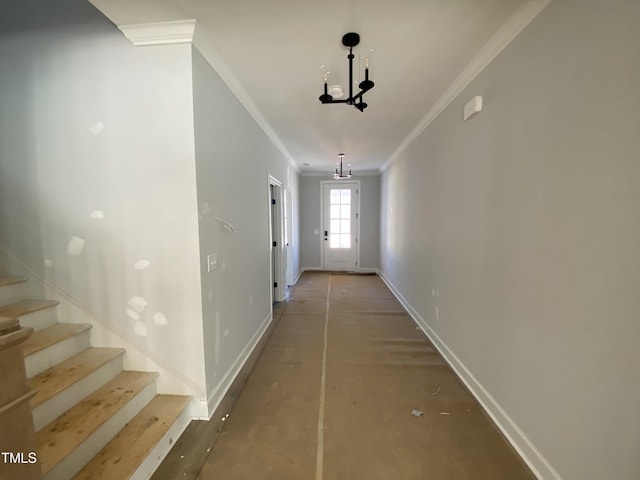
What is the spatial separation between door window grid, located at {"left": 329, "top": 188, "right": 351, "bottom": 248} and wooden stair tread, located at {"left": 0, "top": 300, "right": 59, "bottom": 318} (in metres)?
5.72

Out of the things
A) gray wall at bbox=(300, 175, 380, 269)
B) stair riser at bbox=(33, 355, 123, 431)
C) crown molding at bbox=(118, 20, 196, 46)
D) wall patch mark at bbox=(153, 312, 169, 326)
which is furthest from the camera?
gray wall at bbox=(300, 175, 380, 269)

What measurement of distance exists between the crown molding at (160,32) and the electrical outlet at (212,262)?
1440mm

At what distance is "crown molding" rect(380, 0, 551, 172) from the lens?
1507mm

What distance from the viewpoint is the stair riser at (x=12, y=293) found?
5.87 feet

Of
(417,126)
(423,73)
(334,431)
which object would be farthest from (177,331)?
(417,126)

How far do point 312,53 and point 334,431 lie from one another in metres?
2.73

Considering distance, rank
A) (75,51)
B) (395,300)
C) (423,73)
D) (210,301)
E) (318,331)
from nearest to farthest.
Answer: (75,51) → (210,301) → (423,73) → (318,331) → (395,300)

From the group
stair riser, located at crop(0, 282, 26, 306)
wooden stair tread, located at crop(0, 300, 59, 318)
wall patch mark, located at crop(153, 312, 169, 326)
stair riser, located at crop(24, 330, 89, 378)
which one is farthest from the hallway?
stair riser, located at crop(0, 282, 26, 306)

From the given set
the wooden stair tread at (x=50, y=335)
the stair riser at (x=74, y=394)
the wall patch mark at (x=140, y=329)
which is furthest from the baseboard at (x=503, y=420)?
the wooden stair tread at (x=50, y=335)

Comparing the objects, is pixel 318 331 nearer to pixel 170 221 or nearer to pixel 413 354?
pixel 413 354

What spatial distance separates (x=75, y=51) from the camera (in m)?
1.78

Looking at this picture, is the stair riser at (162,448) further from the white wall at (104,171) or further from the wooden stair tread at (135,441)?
the white wall at (104,171)

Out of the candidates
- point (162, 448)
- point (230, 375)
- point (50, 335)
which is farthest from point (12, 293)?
point (230, 375)

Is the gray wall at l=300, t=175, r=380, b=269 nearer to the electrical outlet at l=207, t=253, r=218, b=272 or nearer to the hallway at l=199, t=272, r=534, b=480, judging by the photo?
the hallway at l=199, t=272, r=534, b=480
